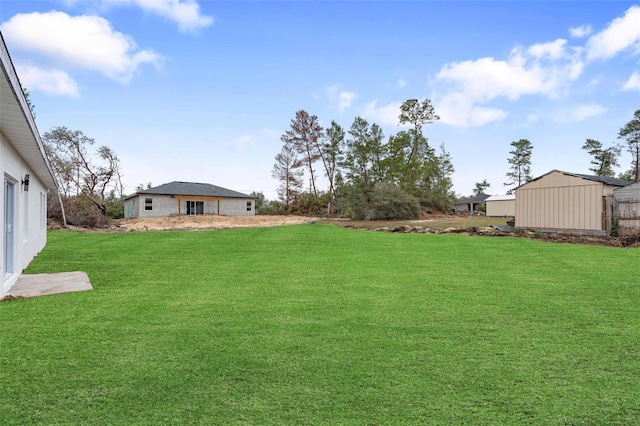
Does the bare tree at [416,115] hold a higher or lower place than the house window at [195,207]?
higher

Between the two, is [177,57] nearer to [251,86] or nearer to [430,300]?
[251,86]

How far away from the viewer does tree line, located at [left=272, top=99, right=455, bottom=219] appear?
3212 cm

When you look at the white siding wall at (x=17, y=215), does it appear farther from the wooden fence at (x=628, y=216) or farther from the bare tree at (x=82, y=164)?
the bare tree at (x=82, y=164)

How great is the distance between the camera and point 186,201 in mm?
34531

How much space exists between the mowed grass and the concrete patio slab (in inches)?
15.5

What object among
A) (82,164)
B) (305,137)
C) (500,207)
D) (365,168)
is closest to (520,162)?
(500,207)

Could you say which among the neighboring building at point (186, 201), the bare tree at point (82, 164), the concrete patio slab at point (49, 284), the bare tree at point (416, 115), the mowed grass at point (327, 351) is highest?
the bare tree at point (416, 115)

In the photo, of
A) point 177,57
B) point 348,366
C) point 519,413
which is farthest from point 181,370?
point 177,57

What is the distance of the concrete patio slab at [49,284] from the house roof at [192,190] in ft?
89.9

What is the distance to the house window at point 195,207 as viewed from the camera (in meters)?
34.7

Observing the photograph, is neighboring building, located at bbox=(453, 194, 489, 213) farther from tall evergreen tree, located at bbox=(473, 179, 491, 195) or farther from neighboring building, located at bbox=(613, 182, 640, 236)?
neighboring building, located at bbox=(613, 182, 640, 236)

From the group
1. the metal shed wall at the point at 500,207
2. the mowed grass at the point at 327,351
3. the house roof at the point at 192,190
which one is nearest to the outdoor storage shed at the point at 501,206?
the metal shed wall at the point at 500,207

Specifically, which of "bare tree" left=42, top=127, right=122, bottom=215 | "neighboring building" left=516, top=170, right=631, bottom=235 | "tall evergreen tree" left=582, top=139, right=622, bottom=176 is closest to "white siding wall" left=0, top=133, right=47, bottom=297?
"neighboring building" left=516, top=170, right=631, bottom=235

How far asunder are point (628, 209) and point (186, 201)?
102 ft
